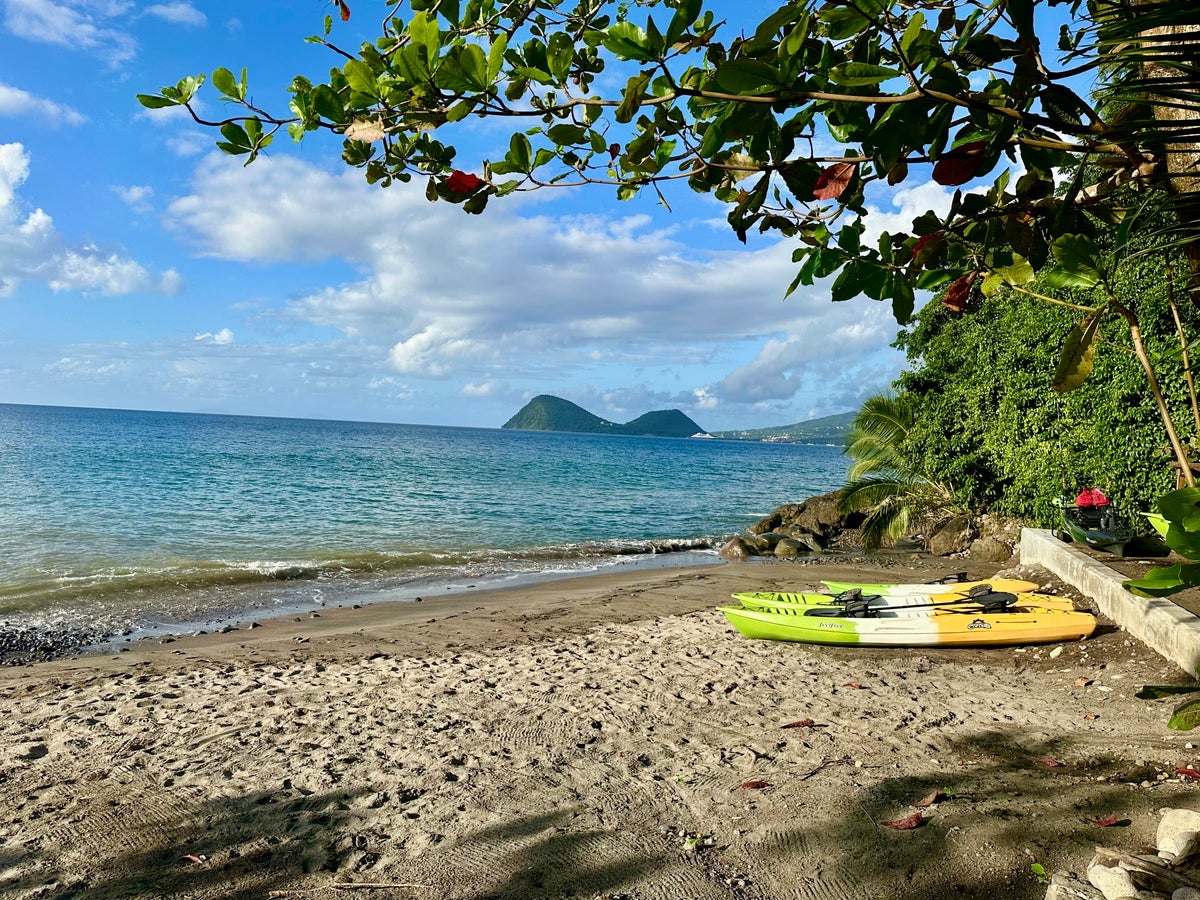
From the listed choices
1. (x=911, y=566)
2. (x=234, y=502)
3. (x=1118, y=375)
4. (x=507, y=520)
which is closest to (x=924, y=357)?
(x=911, y=566)

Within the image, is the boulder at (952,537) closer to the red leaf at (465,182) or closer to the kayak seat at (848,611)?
the kayak seat at (848,611)

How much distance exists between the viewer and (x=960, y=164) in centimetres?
185

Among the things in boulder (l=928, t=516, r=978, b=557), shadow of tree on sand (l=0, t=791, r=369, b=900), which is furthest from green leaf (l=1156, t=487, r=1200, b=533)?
boulder (l=928, t=516, r=978, b=557)

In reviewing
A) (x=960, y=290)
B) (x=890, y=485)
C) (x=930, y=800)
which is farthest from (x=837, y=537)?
(x=960, y=290)

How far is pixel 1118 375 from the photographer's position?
11.0 m

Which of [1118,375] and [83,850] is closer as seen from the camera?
[83,850]

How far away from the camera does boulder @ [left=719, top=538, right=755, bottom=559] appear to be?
19.5m

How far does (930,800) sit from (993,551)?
39.3 ft

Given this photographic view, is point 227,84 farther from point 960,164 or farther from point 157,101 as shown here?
point 960,164

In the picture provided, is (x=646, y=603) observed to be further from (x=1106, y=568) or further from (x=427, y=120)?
(x=427, y=120)

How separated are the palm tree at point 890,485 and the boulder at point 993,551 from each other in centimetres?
162

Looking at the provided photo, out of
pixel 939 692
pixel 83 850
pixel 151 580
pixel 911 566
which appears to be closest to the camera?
pixel 83 850

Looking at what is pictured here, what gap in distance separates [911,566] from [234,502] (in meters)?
21.6

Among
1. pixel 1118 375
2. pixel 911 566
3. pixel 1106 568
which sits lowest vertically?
pixel 911 566
